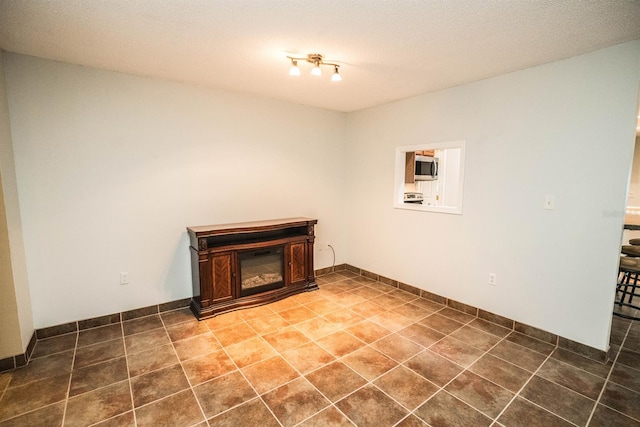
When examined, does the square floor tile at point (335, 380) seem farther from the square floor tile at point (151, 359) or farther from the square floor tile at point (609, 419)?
the square floor tile at point (609, 419)

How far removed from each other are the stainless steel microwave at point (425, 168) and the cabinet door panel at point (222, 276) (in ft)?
9.63

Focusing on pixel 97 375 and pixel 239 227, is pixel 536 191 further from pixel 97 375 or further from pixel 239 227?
pixel 97 375

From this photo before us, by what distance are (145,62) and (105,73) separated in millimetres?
523

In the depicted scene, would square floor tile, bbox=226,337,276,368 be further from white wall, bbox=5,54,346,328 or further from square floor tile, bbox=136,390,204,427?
white wall, bbox=5,54,346,328

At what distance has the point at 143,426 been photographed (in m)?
1.75

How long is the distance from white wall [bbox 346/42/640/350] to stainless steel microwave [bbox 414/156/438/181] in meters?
0.75

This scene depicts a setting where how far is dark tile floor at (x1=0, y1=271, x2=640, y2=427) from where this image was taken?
6.04ft

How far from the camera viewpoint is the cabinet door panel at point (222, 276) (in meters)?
3.16

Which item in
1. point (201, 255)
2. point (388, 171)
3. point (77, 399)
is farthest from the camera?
point (388, 171)

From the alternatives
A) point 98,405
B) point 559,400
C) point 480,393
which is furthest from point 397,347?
point 98,405

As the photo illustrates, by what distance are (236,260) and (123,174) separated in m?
1.41

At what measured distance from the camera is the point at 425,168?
4.55 m

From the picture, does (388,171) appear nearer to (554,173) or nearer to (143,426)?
(554,173)

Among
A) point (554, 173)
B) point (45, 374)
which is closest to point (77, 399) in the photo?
point (45, 374)
